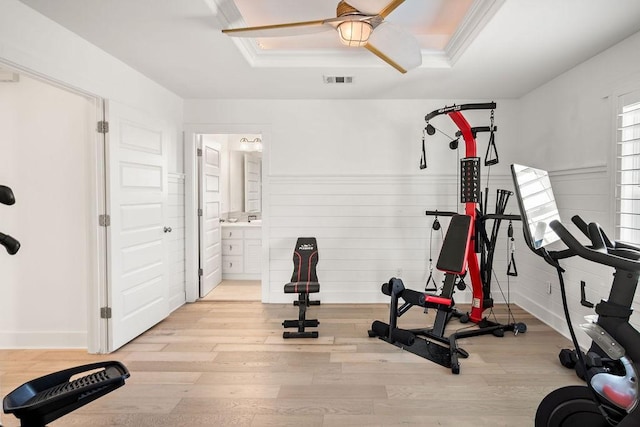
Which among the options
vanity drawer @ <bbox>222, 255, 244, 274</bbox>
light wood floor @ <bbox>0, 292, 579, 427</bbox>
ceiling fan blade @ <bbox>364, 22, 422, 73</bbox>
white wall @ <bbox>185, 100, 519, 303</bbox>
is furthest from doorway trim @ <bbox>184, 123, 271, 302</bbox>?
ceiling fan blade @ <bbox>364, 22, 422, 73</bbox>

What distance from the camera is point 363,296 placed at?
4.54m

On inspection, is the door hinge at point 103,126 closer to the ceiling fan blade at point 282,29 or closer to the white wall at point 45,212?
the white wall at point 45,212

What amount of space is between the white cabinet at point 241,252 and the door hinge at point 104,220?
102 inches

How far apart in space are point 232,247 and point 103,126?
2.95 m

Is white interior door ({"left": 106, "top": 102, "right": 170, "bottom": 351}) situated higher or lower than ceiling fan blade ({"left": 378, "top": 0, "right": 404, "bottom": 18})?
lower

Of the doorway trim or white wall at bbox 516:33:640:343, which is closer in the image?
white wall at bbox 516:33:640:343

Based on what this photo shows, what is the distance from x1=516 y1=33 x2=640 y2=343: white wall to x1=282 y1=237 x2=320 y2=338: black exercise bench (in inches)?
92.8

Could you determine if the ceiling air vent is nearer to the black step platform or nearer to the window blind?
the window blind

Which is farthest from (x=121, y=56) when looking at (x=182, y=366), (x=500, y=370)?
(x=500, y=370)

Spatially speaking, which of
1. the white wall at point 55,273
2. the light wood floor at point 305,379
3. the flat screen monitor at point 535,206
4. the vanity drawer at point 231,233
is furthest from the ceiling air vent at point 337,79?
the vanity drawer at point 231,233

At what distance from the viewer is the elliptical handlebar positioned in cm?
151

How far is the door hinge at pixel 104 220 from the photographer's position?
9.96 feet

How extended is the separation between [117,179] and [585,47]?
12.9 feet

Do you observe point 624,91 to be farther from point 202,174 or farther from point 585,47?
point 202,174
